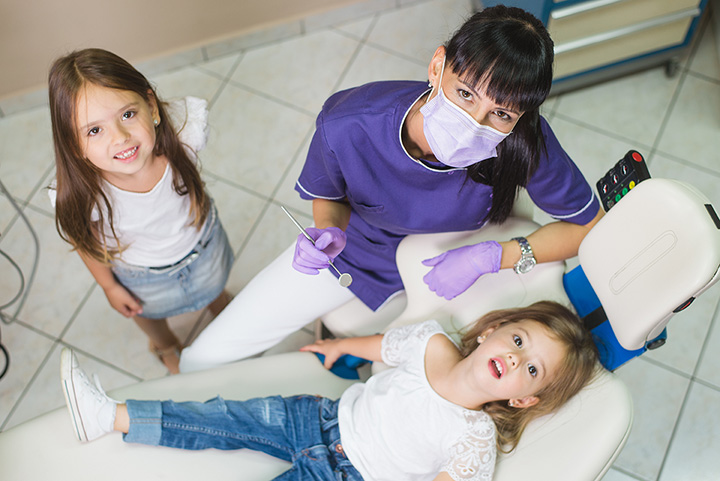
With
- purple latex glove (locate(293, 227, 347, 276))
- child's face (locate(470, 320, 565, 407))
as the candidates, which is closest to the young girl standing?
purple latex glove (locate(293, 227, 347, 276))

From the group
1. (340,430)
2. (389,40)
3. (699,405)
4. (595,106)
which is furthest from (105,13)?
(699,405)

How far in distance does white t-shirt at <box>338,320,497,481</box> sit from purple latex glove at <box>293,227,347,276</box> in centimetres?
25

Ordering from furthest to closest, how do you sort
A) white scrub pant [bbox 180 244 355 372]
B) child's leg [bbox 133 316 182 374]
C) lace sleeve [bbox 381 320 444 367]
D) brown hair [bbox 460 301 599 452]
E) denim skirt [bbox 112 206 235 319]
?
child's leg [bbox 133 316 182 374] < denim skirt [bbox 112 206 235 319] < white scrub pant [bbox 180 244 355 372] < lace sleeve [bbox 381 320 444 367] < brown hair [bbox 460 301 599 452]

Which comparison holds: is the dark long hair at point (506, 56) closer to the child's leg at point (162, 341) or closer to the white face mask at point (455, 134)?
the white face mask at point (455, 134)

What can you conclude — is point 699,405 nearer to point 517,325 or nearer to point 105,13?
point 517,325

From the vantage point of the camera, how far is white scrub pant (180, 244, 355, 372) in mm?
1463

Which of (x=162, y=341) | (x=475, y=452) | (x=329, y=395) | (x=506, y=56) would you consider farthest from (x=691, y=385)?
(x=162, y=341)

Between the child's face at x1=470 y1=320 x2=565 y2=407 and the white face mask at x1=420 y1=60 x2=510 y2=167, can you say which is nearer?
the white face mask at x1=420 y1=60 x2=510 y2=167

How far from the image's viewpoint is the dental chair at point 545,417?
3.50 ft

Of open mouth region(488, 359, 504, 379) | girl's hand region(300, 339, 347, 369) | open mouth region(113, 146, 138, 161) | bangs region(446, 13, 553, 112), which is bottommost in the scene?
girl's hand region(300, 339, 347, 369)

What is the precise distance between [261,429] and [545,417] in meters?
0.58

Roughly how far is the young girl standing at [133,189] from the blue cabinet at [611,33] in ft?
4.04

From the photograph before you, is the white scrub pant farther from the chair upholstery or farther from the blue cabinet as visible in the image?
the blue cabinet

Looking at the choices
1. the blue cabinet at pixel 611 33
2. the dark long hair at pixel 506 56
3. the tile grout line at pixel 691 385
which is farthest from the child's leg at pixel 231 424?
the blue cabinet at pixel 611 33
